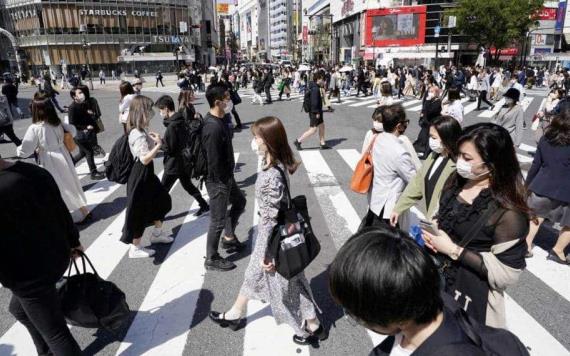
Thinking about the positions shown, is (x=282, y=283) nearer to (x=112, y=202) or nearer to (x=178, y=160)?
(x=178, y=160)

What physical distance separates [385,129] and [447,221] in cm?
167

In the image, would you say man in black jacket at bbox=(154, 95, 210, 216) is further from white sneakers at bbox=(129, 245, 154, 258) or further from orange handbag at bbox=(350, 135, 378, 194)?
orange handbag at bbox=(350, 135, 378, 194)

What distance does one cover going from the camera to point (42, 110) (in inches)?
203

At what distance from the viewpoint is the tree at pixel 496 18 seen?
3950 cm

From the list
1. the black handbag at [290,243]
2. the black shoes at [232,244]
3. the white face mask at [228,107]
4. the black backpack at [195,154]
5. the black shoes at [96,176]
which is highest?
the white face mask at [228,107]

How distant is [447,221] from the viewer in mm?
2270

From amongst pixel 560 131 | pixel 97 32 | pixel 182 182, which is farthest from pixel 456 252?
pixel 97 32

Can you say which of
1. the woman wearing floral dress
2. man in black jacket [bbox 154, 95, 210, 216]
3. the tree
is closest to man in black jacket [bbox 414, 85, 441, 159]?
man in black jacket [bbox 154, 95, 210, 216]

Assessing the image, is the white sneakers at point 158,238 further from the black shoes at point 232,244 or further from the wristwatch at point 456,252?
the wristwatch at point 456,252

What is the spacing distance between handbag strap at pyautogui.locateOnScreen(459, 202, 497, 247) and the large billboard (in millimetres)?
64152

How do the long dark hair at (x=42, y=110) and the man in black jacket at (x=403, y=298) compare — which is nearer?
the man in black jacket at (x=403, y=298)

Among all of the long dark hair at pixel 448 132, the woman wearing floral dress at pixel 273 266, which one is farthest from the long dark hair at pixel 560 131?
the woman wearing floral dress at pixel 273 266

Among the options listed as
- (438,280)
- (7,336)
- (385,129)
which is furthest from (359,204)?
(438,280)

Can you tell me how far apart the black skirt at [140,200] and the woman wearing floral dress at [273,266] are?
6.01ft
